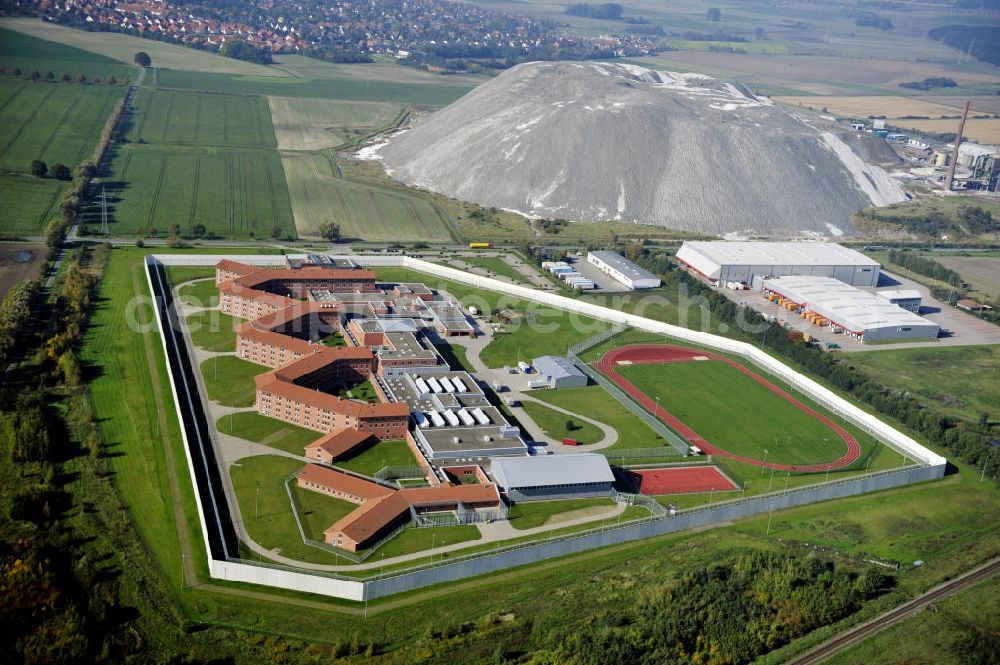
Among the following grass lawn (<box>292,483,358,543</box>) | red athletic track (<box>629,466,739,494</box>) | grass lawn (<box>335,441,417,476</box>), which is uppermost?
red athletic track (<box>629,466,739,494</box>)

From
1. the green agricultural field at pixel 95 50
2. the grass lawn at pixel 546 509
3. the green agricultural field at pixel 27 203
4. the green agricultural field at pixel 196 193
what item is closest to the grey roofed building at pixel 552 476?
the grass lawn at pixel 546 509

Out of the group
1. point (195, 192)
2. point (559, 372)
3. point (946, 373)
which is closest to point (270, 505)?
point (559, 372)

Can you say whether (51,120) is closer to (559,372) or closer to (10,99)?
(10,99)

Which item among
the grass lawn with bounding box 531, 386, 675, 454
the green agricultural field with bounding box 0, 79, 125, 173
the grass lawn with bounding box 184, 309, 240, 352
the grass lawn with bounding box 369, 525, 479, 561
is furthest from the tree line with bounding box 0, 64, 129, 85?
the grass lawn with bounding box 369, 525, 479, 561

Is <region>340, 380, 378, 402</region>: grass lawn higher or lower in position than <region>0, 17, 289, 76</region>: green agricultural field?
lower

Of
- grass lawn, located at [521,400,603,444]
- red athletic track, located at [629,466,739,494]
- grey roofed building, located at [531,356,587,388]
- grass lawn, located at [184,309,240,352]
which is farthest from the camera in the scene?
grass lawn, located at [184,309,240,352]

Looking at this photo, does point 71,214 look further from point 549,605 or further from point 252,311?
point 549,605

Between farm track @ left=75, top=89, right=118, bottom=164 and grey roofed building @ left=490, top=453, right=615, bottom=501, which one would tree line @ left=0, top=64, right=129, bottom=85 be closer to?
farm track @ left=75, top=89, right=118, bottom=164
